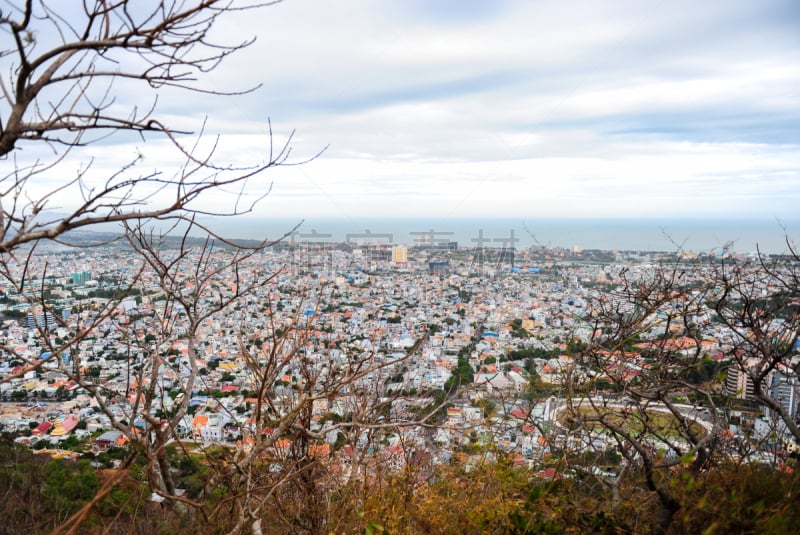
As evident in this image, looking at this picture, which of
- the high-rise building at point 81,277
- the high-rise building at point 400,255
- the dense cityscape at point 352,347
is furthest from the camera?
the high-rise building at point 400,255

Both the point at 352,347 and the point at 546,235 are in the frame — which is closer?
the point at 352,347

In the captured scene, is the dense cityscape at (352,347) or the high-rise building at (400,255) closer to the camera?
the dense cityscape at (352,347)

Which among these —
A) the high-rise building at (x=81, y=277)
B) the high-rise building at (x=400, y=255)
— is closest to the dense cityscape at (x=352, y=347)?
the high-rise building at (x=81, y=277)

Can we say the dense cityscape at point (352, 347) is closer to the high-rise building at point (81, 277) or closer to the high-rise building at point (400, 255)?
the high-rise building at point (81, 277)

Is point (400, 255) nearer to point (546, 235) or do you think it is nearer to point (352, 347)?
point (546, 235)

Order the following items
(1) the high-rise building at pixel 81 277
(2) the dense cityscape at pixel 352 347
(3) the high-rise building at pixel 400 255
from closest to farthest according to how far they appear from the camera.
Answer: (2) the dense cityscape at pixel 352 347, (1) the high-rise building at pixel 81 277, (3) the high-rise building at pixel 400 255

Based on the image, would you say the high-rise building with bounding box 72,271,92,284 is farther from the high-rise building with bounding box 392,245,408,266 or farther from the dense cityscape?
the high-rise building with bounding box 392,245,408,266

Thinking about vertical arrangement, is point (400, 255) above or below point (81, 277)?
above

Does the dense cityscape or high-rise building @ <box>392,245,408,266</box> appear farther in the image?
high-rise building @ <box>392,245,408,266</box>

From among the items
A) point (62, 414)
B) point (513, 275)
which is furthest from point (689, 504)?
point (513, 275)

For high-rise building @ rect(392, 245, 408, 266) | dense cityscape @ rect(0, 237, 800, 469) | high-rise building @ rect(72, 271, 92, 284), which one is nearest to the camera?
dense cityscape @ rect(0, 237, 800, 469)

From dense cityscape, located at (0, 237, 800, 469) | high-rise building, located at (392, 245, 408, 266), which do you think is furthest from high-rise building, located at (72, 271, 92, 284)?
high-rise building, located at (392, 245, 408, 266)

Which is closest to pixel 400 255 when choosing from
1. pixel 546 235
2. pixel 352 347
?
pixel 546 235
